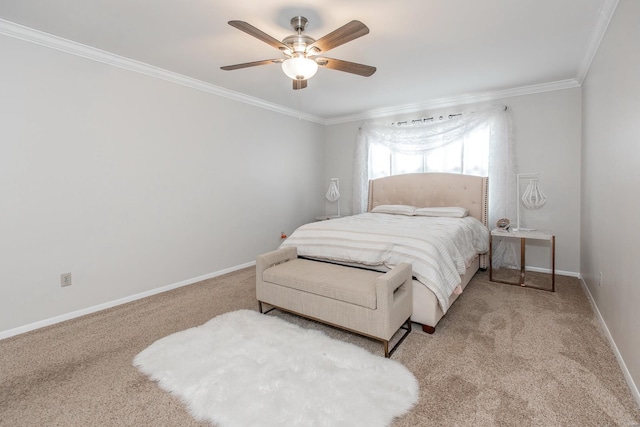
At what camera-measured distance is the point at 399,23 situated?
2.40 m

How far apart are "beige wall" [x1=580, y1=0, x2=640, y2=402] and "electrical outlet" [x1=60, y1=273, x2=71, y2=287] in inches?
162

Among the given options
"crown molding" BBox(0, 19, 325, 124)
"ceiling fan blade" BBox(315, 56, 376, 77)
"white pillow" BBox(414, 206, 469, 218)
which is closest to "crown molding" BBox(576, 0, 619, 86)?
"ceiling fan blade" BBox(315, 56, 376, 77)

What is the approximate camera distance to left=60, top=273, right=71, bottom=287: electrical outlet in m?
2.69

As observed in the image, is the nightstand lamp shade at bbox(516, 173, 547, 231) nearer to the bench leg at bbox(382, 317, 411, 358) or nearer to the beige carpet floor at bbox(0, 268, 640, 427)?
the beige carpet floor at bbox(0, 268, 640, 427)

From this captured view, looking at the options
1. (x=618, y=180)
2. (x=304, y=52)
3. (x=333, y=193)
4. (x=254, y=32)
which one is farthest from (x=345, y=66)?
(x=333, y=193)

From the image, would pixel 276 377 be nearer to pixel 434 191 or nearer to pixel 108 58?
pixel 108 58

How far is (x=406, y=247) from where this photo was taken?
2.50 meters

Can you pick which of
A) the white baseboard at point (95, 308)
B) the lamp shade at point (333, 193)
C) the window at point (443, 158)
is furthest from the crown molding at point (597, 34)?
the white baseboard at point (95, 308)

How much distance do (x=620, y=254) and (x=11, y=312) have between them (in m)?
4.52

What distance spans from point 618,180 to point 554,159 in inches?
82.7

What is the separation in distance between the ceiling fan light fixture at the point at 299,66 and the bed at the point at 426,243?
4.72ft

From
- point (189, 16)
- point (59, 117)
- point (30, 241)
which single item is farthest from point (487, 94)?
point (30, 241)

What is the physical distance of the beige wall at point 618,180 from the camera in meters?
1.70

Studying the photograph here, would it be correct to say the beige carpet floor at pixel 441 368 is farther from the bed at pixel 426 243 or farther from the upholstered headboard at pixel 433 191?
the upholstered headboard at pixel 433 191
